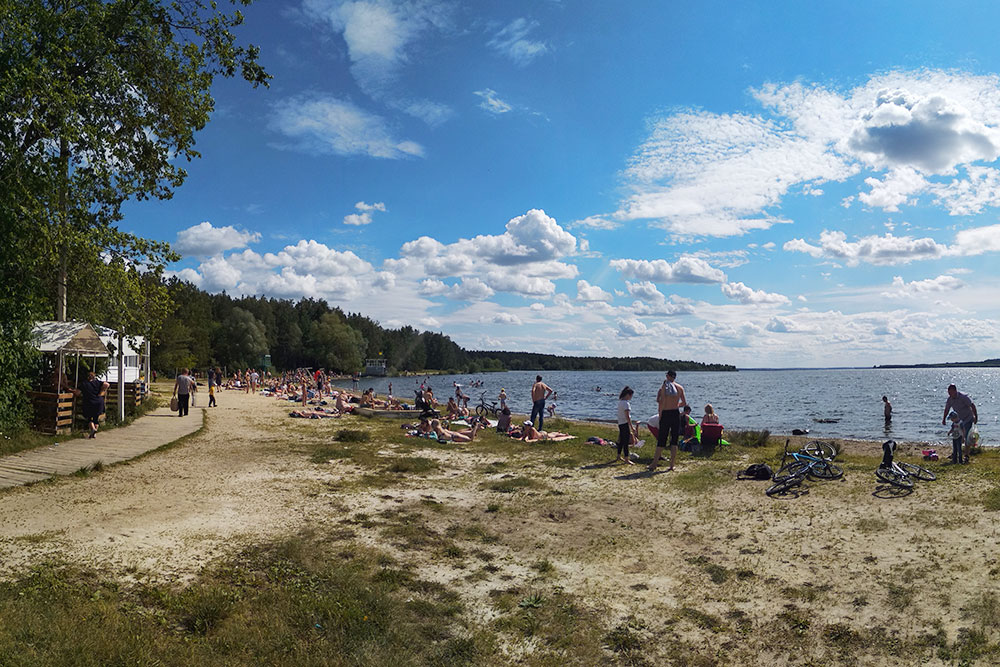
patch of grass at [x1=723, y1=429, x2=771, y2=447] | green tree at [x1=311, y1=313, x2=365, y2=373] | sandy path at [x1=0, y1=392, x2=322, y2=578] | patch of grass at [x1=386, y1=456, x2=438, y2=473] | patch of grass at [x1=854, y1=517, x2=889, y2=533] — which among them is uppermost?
green tree at [x1=311, y1=313, x2=365, y2=373]

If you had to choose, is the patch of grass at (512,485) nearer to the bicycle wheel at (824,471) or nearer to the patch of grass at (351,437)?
the bicycle wheel at (824,471)

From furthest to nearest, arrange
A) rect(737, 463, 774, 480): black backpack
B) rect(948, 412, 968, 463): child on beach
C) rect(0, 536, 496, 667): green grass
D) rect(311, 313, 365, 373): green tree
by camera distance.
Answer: rect(311, 313, 365, 373): green tree < rect(948, 412, 968, 463): child on beach < rect(737, 463, 774, 480): black backpack < rect(0, 536, 496, 667): green grass

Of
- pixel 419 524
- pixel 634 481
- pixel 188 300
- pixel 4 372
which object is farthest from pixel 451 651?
pixel 188 300

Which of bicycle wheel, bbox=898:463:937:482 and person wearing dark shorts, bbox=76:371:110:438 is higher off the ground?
person wearing dark shorts, bbox=76:371:110:438

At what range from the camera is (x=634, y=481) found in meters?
12.8

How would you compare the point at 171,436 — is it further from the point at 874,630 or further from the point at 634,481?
the point at 874,630

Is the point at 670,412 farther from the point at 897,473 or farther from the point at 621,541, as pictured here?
the point at 621,541

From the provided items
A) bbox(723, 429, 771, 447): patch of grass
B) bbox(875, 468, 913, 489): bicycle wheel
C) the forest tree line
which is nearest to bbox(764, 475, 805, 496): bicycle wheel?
bbox(875, 468, 913, 489): bicycle wheel

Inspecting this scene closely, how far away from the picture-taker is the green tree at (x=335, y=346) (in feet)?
381

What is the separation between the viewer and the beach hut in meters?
15.1

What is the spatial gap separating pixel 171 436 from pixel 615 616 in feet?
48.3

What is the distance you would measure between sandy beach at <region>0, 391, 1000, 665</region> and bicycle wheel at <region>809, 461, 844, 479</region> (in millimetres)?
215

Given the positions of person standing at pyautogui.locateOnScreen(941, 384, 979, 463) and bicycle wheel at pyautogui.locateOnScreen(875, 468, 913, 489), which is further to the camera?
person standing at pyautogui.locateOnScreen(941, 384, 979, 463)

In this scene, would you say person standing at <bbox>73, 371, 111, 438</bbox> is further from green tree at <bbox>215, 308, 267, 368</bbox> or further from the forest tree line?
green tree at <bbox>215, 308, 267, 368</bbox>
